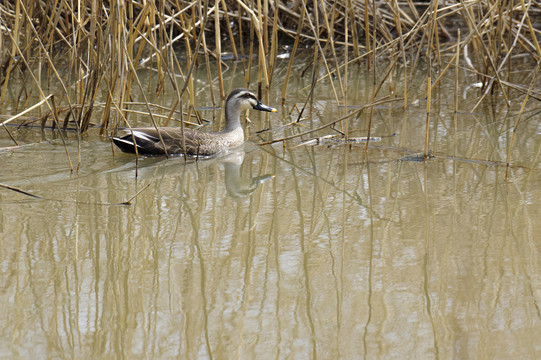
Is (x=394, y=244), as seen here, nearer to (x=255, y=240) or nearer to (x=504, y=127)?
(x=255, y=240)

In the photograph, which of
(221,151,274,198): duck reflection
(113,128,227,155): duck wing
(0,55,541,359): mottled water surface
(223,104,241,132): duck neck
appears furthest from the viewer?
(223,104,241,132): duck neck

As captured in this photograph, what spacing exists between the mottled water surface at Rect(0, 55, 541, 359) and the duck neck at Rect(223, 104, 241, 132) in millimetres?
262

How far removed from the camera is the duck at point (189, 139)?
542cm

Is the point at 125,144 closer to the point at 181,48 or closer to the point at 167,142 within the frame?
the point at 167,142

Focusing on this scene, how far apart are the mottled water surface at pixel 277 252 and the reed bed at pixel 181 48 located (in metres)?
0.41

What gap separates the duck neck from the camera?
6.10 metres

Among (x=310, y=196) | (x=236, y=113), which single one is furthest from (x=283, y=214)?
(x=236, y=113)

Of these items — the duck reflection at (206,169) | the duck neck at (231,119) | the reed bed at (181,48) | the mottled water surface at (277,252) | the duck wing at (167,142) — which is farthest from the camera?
the duck neck at (231,119)

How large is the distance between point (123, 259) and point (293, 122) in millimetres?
3166

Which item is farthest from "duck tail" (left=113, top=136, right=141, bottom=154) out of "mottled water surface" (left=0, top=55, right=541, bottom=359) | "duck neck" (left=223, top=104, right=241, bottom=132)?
"duck neck" (left=223, top=104, right=241, bottom=132)

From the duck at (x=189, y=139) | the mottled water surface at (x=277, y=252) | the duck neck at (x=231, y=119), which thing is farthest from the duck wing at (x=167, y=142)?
the duck neck at (x=231, y=119)

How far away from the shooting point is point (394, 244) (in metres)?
3.67

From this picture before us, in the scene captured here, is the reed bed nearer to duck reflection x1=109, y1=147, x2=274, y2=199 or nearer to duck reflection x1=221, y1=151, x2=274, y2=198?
duck reflection x1=109, y1=147, x2=274, y2=199

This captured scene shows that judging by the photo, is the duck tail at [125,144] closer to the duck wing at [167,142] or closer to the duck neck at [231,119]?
the duck wing at [167,142]
